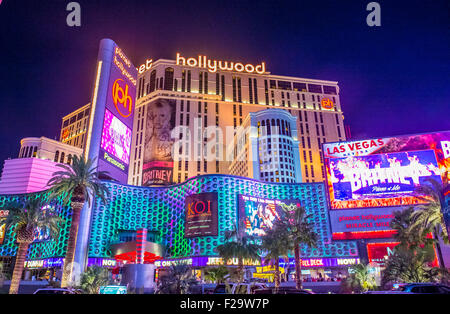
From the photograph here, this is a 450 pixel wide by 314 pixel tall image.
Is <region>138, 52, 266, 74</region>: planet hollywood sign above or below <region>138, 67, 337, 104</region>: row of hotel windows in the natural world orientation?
above

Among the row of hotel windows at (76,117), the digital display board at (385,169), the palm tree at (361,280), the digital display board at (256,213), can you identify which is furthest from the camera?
the row of hotel windows at (76,117)

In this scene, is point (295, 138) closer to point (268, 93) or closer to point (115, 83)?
point (268, 93)

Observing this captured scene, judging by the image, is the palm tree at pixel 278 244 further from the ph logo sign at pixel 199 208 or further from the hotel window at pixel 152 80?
the hotel window at pixel 152 80

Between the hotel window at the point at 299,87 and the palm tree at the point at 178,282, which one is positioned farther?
the hotel window at the point at 299,87

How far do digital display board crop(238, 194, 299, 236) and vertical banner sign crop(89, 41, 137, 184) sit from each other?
32.2m

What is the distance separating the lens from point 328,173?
7969 centimetres

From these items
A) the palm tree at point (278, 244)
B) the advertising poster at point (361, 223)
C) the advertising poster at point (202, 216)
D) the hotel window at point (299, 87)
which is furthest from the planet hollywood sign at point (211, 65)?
the palm tree at point (278, 244)

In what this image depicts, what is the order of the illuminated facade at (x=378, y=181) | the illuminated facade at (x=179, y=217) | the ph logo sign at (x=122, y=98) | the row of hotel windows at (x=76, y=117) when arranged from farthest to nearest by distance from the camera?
the row of hotel windows at (x=76, y=117), the illuminated facade at (x=179, y=217), the illuminated facade at (x=378, y=181), the ph logo sign at (x=122, y=98)

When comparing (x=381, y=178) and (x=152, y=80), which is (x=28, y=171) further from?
(x=381, y=178)

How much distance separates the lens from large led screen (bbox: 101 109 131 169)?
68.2 meters

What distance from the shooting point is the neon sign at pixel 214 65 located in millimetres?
169500

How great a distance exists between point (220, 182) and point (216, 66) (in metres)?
102

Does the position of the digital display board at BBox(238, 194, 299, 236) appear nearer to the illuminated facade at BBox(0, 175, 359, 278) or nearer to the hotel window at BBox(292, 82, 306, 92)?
the illuminated facade at BBox(0, 175, 359, 278)

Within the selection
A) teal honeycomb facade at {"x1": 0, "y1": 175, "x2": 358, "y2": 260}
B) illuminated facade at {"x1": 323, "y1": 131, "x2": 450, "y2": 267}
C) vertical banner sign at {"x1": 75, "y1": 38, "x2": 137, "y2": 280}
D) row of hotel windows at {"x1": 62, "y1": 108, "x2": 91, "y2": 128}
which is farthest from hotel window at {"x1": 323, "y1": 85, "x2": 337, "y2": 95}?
row of hotel windows at {"x1": 62, "y1": 108, "x2": 91, "y2": 128}
